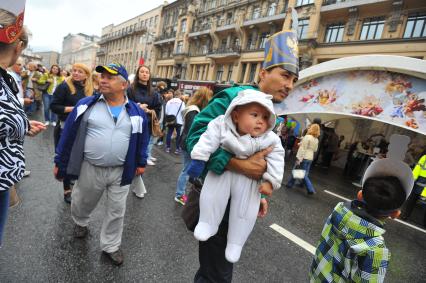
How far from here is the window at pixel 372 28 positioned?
681 inches

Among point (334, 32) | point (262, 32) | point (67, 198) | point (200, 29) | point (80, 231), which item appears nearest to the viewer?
point (80, 231)

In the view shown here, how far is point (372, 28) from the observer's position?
17672mm

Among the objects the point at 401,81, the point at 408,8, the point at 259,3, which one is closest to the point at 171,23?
the point at 259,3

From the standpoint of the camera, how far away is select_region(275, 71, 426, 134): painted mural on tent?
6531 mm

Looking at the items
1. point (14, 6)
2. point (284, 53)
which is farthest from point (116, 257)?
point (284, 53)

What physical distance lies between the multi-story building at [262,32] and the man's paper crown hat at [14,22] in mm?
19689

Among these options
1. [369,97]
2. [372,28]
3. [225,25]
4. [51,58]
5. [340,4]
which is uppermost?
[225,25]

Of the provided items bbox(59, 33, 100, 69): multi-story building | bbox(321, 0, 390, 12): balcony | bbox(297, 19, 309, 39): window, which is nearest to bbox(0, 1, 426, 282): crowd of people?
bbox(321, 0, 390, 12): balcony

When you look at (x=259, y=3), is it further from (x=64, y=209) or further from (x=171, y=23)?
(x=64, y=209)

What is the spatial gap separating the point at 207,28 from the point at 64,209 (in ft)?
107

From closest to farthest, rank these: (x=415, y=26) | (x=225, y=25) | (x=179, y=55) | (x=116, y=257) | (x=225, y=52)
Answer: (x=116, y=257) < (x=415, y=26) < (x=225, y=52) < (x=225, y=25) < (x=179, y=55)

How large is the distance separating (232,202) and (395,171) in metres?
1.29

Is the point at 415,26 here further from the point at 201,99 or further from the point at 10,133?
the point at 10,133

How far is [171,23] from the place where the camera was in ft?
135
